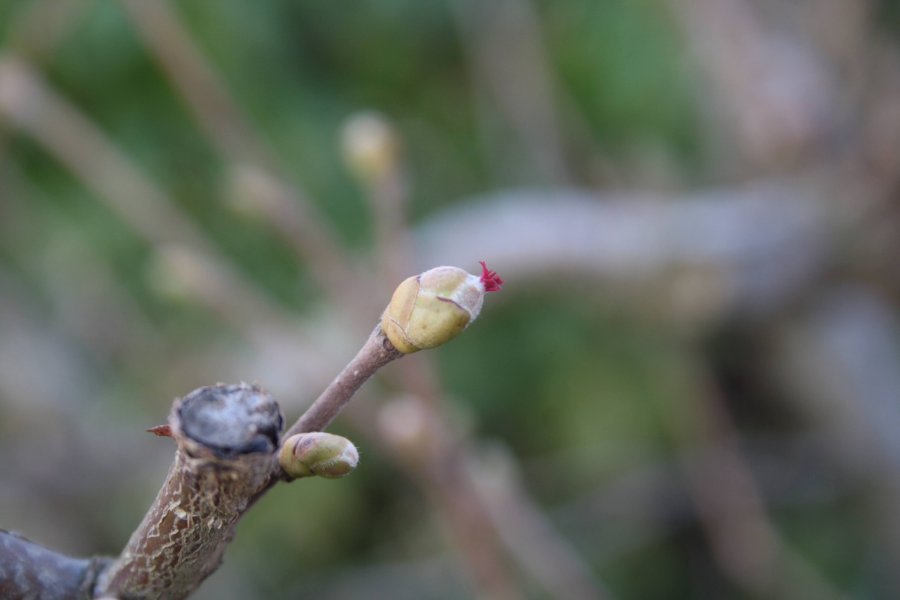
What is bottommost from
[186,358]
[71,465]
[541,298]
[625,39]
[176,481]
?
[176,481]

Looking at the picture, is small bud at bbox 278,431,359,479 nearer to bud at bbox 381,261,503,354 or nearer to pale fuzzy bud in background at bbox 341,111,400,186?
bud at bbox 381,261,503,354

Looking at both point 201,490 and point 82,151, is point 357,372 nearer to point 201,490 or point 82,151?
point 201,490

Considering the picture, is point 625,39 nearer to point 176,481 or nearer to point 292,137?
point 292,137

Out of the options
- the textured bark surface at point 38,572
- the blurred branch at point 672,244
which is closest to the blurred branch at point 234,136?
the blurred branch at point 672,244

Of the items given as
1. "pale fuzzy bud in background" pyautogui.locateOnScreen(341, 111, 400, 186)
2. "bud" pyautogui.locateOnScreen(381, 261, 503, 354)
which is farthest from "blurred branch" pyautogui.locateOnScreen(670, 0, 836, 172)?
"bud" pyautogui.locateOnScreen(381, 261, 503, 354)

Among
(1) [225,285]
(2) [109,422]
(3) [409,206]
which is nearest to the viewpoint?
(1) [225,285]

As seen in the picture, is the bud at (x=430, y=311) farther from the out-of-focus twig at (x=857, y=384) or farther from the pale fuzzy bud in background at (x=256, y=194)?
the out-of-focus twig at (x=857, y=384)

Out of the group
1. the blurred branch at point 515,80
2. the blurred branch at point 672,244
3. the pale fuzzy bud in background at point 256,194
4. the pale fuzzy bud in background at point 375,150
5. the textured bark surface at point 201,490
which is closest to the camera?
the textured bark surface at point 201,490

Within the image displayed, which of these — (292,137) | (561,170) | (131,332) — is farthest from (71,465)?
(561,170)

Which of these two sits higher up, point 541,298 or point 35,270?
point 35,270
